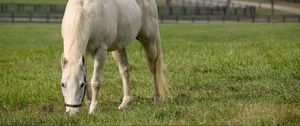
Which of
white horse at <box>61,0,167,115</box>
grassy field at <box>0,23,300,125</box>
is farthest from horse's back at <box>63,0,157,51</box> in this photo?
grassy field at <box>0,23,300,125</box>

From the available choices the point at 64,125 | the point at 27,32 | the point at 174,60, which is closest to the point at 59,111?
the point at 64,125

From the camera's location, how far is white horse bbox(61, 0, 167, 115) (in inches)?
261

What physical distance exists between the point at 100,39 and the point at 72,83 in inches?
47.5

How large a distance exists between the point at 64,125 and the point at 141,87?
4.10 m

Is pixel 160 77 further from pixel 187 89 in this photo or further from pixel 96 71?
pixel 96 71

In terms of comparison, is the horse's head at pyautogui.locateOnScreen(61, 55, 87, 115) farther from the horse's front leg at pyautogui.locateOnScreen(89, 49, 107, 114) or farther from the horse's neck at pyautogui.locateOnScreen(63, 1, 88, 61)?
the horse's front leg at pyautogui.locateOnScreen(89, 49, 107, 114)

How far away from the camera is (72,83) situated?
6566 millimetres

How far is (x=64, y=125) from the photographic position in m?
6.17

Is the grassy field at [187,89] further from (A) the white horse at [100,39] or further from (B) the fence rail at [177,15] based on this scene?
(B) the fence rail at [177,15]

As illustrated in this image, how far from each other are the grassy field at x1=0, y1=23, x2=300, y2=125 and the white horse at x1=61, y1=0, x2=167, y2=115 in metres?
0.30

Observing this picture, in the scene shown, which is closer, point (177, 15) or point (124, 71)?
point (124, 71)

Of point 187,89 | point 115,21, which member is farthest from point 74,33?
point 187,89

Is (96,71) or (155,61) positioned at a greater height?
(96,71)

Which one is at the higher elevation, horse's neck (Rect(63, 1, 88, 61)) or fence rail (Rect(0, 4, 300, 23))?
horse's neck (Rect(63, 1, 88, 61))
